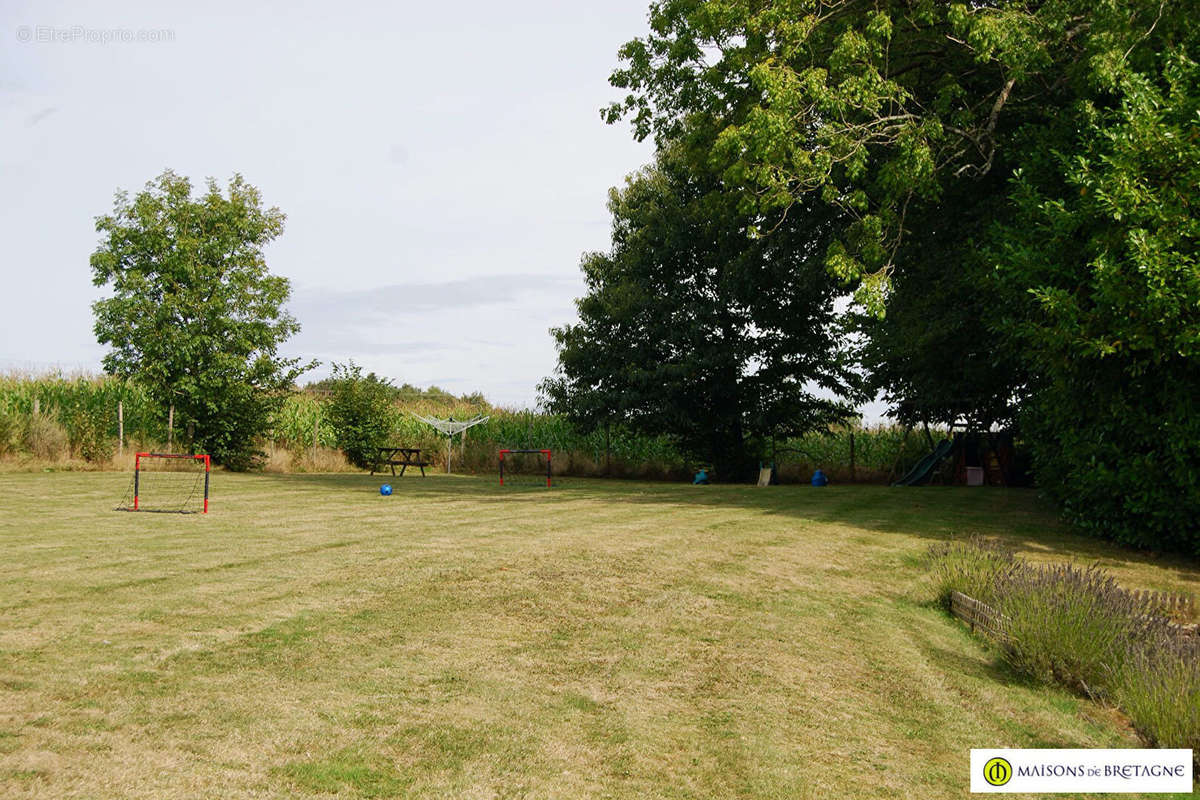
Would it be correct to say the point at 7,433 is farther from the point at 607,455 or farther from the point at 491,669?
the point at 491,669

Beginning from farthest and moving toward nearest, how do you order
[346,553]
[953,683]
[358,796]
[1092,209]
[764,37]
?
[764,37] → [1092,209] → [346,553] → [953,683] → [358,796]

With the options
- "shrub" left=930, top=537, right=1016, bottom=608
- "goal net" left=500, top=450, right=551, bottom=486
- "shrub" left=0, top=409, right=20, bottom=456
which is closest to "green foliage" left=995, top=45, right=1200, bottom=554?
"shrub" left=930, top=537, right=1016, bottom=608

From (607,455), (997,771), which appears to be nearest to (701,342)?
(607,455)

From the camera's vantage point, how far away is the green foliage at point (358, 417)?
32.4 metres

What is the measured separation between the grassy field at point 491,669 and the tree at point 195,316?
16762mm

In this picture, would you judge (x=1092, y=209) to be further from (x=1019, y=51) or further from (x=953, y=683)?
(x=953, y=683)

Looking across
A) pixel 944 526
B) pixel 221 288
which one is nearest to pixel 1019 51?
pixel 944 526

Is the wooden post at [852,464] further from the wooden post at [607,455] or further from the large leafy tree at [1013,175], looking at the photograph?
the wooden post at [607,455]

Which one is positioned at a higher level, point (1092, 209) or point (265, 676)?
point (1092, 209)

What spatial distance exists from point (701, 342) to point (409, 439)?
1326 cm

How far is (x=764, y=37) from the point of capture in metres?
18.5

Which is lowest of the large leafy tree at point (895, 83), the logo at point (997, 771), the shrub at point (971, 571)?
the logo at point (997, 771)

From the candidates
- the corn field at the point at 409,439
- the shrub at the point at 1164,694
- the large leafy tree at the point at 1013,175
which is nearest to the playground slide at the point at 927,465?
the corn field at the point at 409,439

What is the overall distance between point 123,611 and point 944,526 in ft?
40.8
